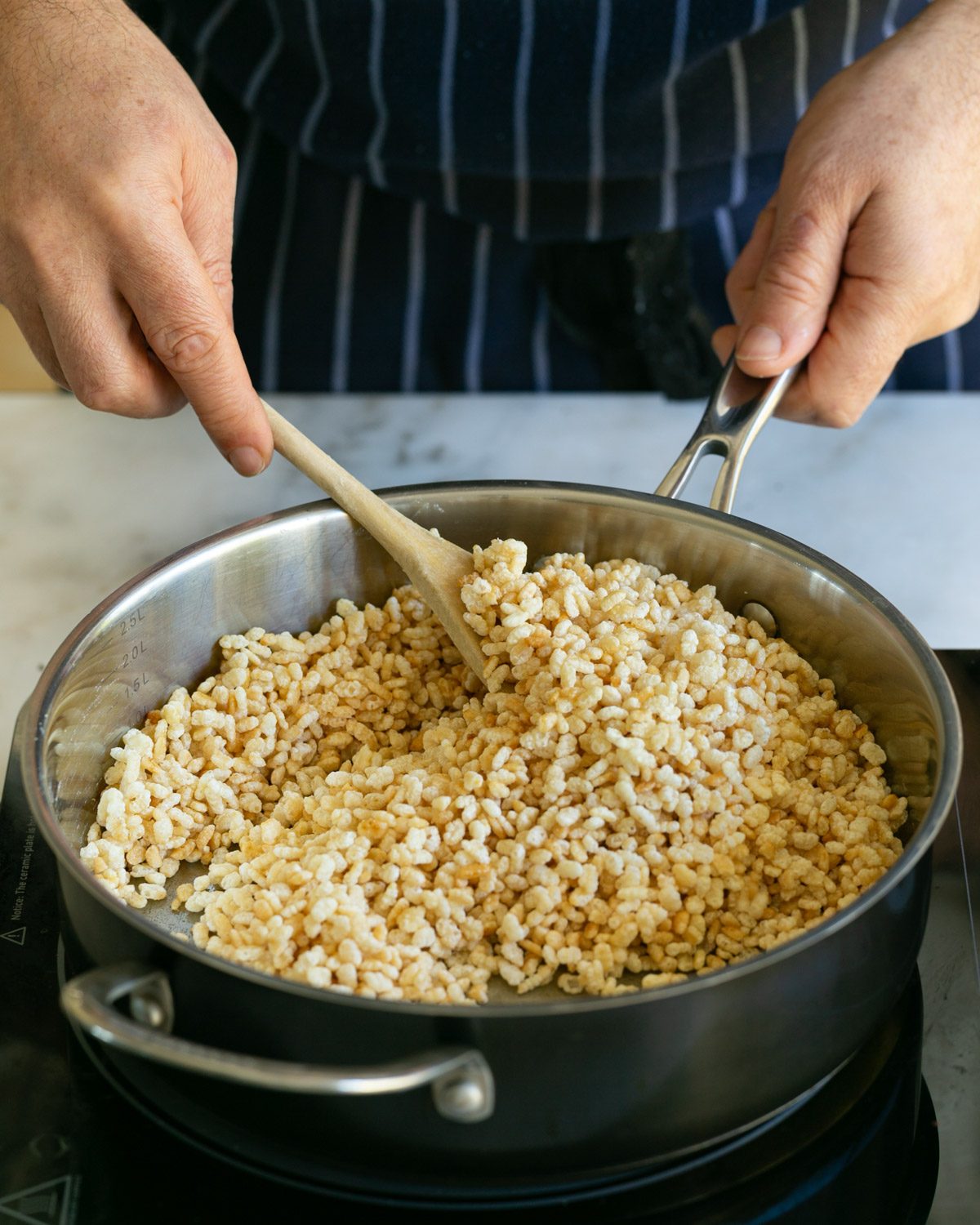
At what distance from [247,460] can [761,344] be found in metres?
0.39

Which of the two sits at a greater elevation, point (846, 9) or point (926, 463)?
point (846, 9)

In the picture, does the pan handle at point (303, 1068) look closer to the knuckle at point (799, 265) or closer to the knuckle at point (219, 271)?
the knuckle at point (219, 271)

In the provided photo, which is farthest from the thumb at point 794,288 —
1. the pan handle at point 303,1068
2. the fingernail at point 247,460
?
the pan handle at point 303,1068

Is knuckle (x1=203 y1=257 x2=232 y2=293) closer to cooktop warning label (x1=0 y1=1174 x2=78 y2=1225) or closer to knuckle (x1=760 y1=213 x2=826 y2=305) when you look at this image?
knuckle (x1=760 y1=213 x2=826 y2=305)

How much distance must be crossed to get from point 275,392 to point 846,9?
0.70 metres

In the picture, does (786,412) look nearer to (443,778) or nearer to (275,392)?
(443,778)

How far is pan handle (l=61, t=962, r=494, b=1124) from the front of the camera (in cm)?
51

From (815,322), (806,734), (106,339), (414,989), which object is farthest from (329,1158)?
(815,322)

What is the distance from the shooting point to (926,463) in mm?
1268

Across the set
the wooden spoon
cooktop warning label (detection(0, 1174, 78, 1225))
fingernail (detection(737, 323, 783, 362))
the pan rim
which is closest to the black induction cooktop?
cooktop warning label (detection(0, 1174, 78, 1225))

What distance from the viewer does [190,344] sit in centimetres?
82

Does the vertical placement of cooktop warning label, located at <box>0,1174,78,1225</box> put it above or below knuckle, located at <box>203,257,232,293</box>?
below

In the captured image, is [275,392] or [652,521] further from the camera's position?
[275,392]

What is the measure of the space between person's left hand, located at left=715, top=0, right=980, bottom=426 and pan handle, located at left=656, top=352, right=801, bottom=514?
0.06 feet
